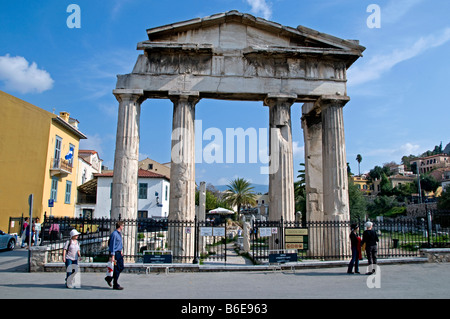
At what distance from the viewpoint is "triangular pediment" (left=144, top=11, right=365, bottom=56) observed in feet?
49.9

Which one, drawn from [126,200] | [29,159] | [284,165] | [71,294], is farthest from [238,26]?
[29,159]

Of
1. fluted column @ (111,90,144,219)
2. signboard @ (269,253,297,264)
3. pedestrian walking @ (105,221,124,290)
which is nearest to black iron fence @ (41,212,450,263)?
signboard @ (269,253,297,264)

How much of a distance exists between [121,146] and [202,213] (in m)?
8.19

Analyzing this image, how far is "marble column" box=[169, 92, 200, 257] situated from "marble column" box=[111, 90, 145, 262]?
150 centimetres

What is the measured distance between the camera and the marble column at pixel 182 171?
13719 millimetres

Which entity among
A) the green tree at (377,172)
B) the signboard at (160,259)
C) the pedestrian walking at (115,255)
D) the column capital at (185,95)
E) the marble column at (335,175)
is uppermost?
the green tree at (377,172)

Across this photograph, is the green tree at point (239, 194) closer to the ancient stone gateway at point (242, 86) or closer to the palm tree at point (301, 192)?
the palm tree at point (301, 192)

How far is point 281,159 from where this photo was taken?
49.1 ft

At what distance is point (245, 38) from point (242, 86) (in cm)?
225

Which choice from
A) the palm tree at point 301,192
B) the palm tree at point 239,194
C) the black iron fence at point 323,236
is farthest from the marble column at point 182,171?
the palm tree at point 239,194

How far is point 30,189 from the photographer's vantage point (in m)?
25.1

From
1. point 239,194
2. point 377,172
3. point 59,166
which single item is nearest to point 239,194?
point 239,194

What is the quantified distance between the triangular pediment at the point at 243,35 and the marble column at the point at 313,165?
3.27 m

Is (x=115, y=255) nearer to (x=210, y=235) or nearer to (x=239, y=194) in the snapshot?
(x=210, y=235)
